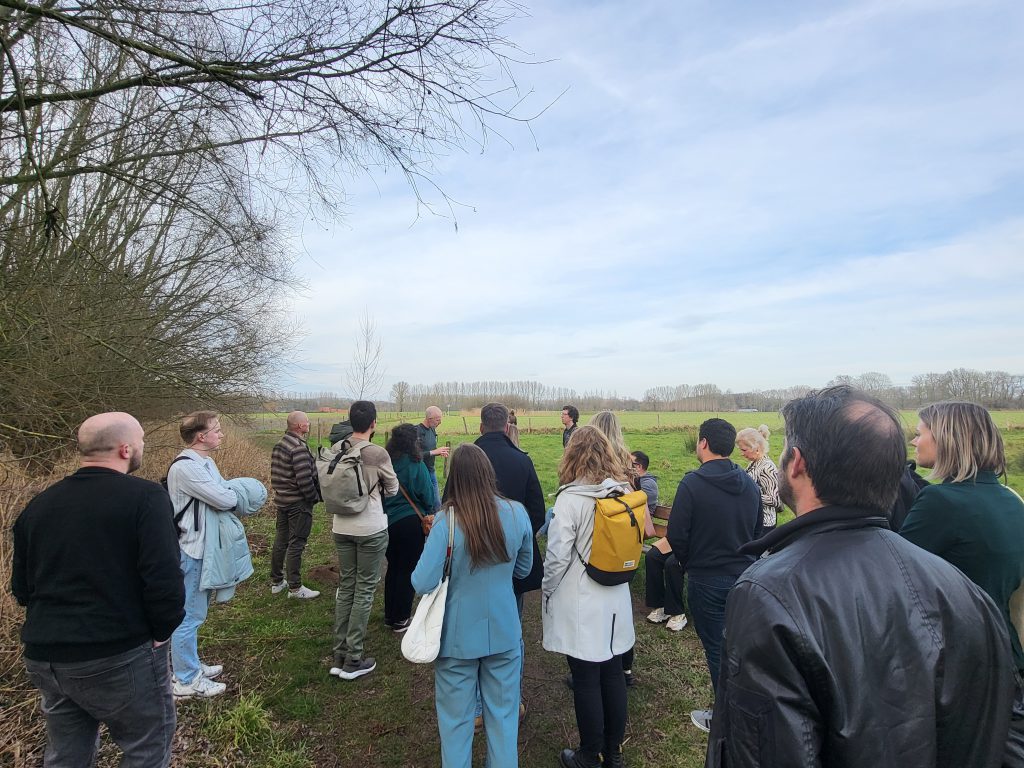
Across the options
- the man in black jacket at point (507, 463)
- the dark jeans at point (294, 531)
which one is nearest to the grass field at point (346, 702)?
the dark jeans at point (294, 531)

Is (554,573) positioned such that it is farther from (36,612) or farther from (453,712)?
(36,612)

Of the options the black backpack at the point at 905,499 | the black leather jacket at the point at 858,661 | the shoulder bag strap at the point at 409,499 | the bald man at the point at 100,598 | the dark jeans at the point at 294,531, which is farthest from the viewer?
the dark jeans at the point at 294,531

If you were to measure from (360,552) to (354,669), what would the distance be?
2.96 feet

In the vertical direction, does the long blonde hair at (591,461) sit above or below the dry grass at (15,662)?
above

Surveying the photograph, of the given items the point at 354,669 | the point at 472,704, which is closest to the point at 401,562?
the point at 354,669

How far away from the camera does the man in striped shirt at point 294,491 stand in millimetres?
5781

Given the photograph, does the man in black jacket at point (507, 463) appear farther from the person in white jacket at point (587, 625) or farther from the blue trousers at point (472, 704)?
the blue trousers at point (472, 704)

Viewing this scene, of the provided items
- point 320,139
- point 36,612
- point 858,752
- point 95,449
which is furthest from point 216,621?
point 858,752

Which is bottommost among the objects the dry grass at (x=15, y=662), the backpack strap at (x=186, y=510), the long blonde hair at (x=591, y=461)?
the dry grass at (x=15, y=662)

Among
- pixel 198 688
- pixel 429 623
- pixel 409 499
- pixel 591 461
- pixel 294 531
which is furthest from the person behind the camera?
pixel 294 531

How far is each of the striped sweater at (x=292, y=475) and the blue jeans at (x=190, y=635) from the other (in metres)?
1.93

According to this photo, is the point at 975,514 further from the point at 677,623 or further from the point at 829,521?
the point at 677,623

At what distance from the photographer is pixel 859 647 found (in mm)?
1129

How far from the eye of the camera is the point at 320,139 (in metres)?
3.09
